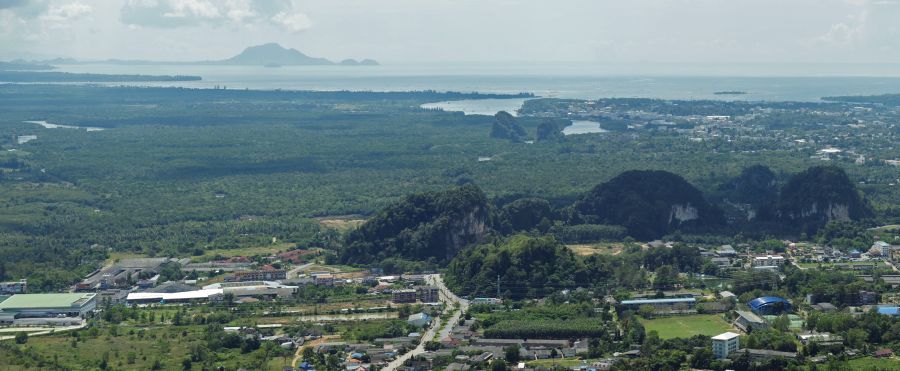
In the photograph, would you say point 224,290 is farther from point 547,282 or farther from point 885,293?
point 885,293

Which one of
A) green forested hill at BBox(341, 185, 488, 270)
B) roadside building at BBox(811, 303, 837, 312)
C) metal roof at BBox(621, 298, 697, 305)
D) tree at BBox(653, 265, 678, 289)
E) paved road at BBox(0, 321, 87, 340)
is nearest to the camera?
paved road at BBox(0, 321, 87, 340)

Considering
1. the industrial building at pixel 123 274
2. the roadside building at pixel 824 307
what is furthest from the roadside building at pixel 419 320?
the industrial building at pixel 123 274

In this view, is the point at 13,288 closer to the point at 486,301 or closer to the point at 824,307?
the point at 486,301

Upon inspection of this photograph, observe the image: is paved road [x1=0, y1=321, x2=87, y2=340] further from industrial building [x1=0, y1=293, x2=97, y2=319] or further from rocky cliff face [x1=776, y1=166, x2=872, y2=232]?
rocky cliff face [x1=776, y1=166, x2=872, y2=232]

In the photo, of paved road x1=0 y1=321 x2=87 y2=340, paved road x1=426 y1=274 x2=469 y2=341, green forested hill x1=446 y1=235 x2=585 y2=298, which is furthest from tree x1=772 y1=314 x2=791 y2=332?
paved road x1=0 y1=321 x2=87 y2=340

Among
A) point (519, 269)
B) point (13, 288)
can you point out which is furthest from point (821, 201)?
point (13, 288)
